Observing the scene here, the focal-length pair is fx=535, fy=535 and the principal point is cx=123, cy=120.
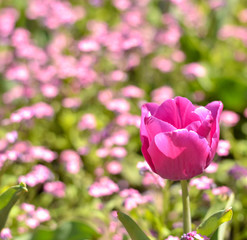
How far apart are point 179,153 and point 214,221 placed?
18 cm

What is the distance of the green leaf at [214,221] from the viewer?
1151 mm

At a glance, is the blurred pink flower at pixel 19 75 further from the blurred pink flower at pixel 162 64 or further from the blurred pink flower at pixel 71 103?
the blurred pink flower at pixel 162 64

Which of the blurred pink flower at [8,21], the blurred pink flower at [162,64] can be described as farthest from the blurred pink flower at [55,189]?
the blurred pink flower at [8,21]

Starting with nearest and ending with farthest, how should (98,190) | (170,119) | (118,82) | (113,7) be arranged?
(170,119) → (98,190) → (118,82) → (113,7)

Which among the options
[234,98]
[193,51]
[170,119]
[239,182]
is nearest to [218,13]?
[193,51]

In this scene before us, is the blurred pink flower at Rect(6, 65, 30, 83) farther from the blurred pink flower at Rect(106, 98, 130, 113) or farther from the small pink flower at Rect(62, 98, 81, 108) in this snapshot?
the blurred pink flower at Rect(106, 98, 130, 113)

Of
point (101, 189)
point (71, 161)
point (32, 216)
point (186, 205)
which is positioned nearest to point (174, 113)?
point (186, 205)

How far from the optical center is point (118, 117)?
7.76 ft

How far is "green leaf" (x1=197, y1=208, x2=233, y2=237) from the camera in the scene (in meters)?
1.15

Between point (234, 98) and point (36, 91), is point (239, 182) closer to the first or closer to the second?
point (234, 98)

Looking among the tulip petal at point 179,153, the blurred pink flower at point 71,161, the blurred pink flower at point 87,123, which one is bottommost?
the blurred pink flower at point 71,161

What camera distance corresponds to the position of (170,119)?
3.88ft

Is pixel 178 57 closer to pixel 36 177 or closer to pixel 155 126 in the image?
pixel 36 177

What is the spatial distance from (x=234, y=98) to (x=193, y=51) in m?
0.47
